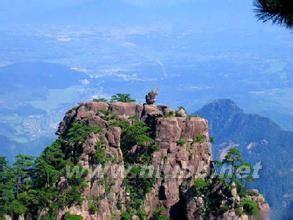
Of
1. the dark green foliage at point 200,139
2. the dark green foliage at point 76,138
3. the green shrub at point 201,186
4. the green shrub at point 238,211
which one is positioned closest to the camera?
the green shrub at point 238,211

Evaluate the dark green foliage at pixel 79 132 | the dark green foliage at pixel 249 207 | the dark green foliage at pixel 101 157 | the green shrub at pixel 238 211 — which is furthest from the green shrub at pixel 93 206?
the dark green foliage at pixel 249 207

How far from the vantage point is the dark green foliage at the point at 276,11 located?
12.0 m

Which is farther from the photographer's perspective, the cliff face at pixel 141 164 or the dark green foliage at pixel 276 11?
the cliff face at pixel 141 164

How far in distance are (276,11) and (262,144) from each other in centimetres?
14317

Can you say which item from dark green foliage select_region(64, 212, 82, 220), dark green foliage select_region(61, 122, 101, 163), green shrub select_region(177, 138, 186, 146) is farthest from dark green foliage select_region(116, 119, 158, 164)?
dark green foliage select_region(64, 212, 82, 220)

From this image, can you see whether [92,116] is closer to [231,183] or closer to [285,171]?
[231,183]

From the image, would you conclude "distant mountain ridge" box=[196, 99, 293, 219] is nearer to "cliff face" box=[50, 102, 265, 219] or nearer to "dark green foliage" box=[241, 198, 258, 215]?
"cliff face" box=[50, 102, 265, 219]

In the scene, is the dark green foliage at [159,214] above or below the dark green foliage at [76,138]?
below

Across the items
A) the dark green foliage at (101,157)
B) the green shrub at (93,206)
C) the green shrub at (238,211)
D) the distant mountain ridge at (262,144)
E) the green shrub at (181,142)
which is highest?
the green shrub at (181,142)

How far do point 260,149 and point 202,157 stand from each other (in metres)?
114

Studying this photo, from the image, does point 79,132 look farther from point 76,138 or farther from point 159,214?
point 159,214

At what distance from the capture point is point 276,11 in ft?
39.8

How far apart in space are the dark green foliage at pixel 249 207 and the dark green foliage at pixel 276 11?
22.1 metres

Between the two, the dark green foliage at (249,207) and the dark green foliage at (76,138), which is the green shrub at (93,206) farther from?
the dark green foliage at (249,207)
